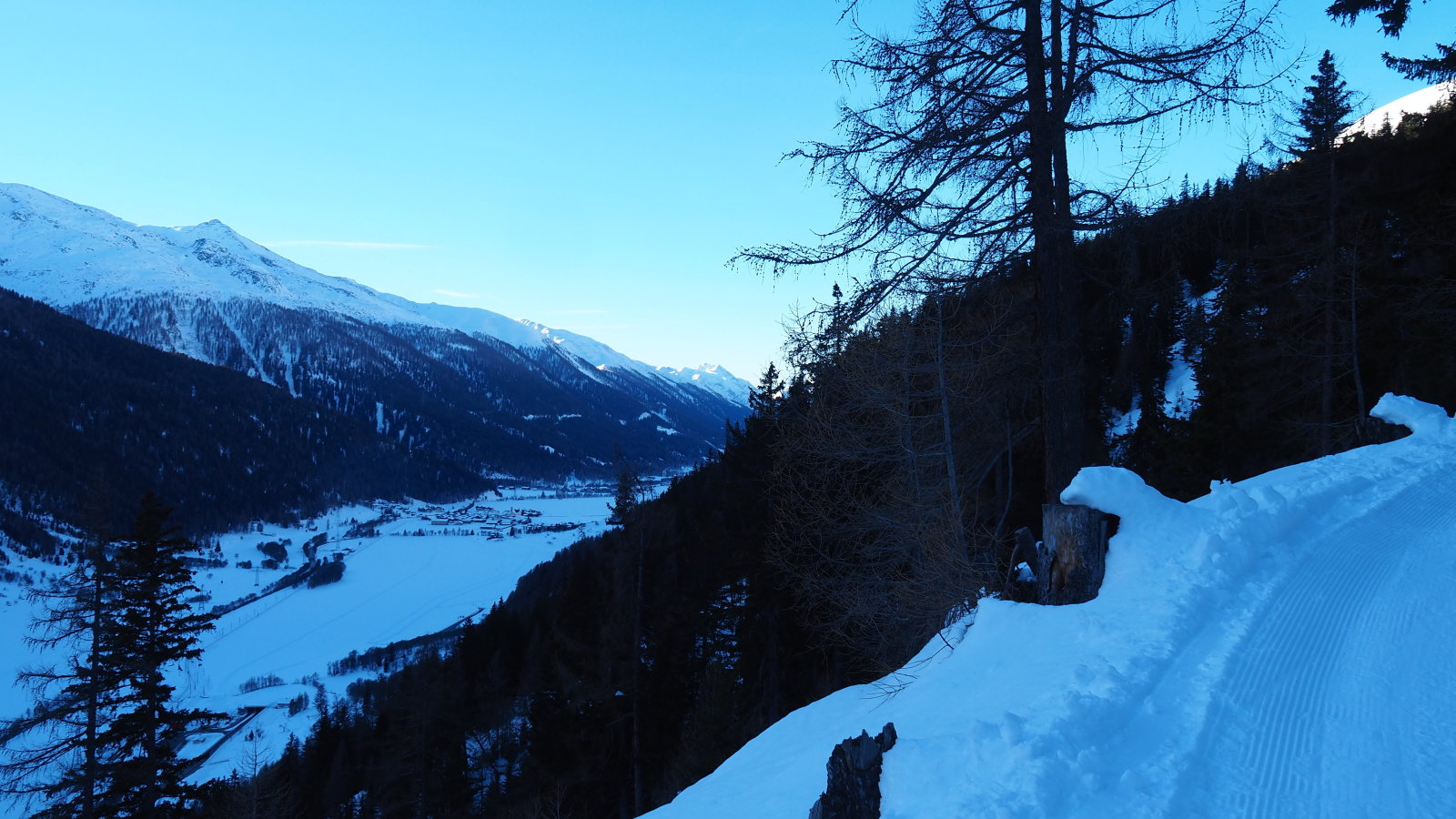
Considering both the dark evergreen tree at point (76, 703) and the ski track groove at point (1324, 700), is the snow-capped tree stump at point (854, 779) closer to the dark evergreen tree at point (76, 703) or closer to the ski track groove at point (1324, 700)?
the ski track groove at point (1324, 700)

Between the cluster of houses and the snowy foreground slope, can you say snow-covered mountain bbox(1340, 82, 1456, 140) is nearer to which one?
the snowy foreground slope

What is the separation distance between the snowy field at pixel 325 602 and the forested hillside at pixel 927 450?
2228 cm

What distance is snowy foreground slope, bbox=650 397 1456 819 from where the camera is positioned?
2361 millimetres

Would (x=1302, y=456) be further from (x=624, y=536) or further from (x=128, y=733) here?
(x=128, y=733)

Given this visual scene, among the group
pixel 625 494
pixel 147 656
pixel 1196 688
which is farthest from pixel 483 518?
pixel 1196 688

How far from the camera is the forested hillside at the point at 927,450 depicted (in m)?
6.95

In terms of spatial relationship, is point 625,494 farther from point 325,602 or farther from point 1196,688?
point 325,602

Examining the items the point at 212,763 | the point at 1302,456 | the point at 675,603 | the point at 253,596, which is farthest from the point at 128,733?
the point at 253,596

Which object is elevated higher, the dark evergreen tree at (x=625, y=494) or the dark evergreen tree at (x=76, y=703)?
the dark evergreen tree at (x=625, y=494)

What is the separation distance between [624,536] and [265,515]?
128 m

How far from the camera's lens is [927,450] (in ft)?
33.0

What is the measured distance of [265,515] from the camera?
11944 cm

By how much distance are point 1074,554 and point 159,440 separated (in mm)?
152652

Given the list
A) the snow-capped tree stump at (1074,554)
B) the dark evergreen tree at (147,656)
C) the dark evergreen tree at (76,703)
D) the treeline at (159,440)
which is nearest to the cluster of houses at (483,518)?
the treeline at (159,440)
